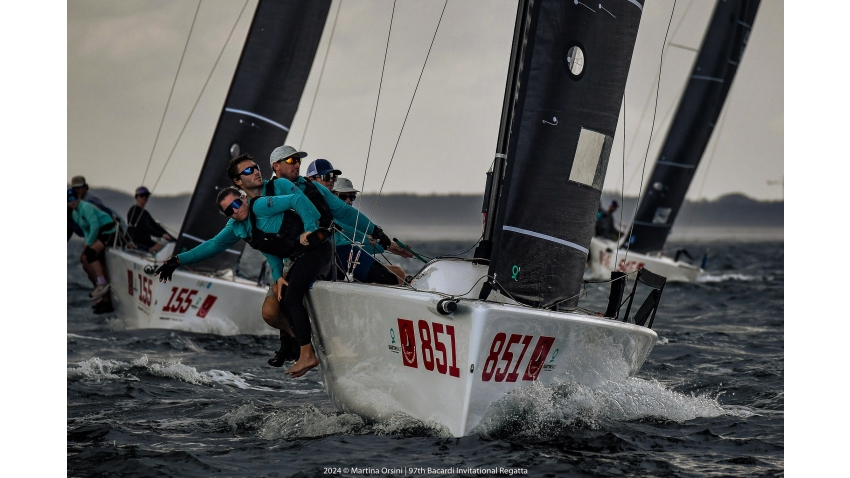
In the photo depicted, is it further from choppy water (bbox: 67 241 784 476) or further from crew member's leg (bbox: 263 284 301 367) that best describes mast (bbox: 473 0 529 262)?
crew member's leg (bbox: 263 284 301 367)

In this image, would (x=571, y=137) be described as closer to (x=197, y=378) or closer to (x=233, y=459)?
(x=233, y=459)

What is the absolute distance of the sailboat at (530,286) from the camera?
12.8ft

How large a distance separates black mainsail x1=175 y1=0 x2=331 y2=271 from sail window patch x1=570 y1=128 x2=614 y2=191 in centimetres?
487

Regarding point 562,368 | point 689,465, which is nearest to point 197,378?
point 562,368

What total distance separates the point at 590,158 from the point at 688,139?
35.3ft

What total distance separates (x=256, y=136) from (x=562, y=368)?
531 cm

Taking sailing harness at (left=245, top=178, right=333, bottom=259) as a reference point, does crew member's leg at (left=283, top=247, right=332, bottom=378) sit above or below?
below

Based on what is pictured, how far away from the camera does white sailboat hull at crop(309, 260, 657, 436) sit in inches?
150

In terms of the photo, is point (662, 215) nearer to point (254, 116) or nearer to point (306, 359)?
point (254, 116)

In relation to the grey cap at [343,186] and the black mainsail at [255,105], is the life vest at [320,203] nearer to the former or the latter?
the grey cap at [343,186]

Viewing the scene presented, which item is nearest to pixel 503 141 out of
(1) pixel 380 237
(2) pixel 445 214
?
(1) pixel 380 237

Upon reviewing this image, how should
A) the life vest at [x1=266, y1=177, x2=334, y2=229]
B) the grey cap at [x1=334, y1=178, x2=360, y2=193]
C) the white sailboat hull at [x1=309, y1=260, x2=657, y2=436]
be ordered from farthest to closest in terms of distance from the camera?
the grey cap at [x1=334, y1=178, x2=360, y2=193]
the life vest at [x1=266, y1=177, x2=334, y2=229]
the white sailboat hull at [x1=309, y1=260, x2=657, y2=436]

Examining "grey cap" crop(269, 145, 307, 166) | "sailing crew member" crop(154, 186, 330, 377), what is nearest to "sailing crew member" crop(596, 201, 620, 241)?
"grey cap" crop(269, 145, 307, 166)

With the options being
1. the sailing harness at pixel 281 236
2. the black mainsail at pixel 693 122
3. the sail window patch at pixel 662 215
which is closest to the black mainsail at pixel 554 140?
the sailing harness at pixel 281 236
